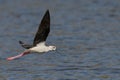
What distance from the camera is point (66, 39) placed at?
22906mm

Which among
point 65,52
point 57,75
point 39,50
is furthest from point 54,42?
point 39,50

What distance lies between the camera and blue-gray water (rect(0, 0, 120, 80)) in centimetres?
1795

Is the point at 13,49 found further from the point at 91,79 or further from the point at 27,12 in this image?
the point at 27,12

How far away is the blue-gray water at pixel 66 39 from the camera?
707 inches

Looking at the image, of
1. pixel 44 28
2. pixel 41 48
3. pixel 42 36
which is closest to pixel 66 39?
pixel 41 48

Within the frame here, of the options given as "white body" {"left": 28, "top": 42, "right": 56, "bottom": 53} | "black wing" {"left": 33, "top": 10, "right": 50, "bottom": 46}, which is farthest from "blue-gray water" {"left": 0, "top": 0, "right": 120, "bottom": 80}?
"black wing" {"left": 33, "top": 10, "right": 50, "bottom": 46}

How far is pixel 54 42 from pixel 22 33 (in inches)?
93.1

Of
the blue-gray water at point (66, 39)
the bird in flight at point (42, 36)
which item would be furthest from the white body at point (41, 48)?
the blue-gray water at point (66, 39)

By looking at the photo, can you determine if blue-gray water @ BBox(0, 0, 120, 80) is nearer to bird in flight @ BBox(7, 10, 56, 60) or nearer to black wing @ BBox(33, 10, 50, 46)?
bird in flight @ BBox(7, 10, 56, 60)

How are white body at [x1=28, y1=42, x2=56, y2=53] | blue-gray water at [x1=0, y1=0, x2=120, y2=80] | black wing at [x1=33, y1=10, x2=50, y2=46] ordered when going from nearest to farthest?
1. black wing at [x1=33, y1=10, x2=50, y2=46]
2. white body at [x1=28, y1=42, x2=56, y2=53]
3. blue-gray water at [x1=0, y1=0, x2=120, y2=80]

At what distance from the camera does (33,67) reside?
735 inches

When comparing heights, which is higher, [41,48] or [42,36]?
[42,36]

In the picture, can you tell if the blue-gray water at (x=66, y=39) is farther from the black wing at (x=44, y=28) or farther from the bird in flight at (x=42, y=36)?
the black wing at (x=44, y=28)

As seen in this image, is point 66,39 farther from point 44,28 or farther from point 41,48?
point 44,28
